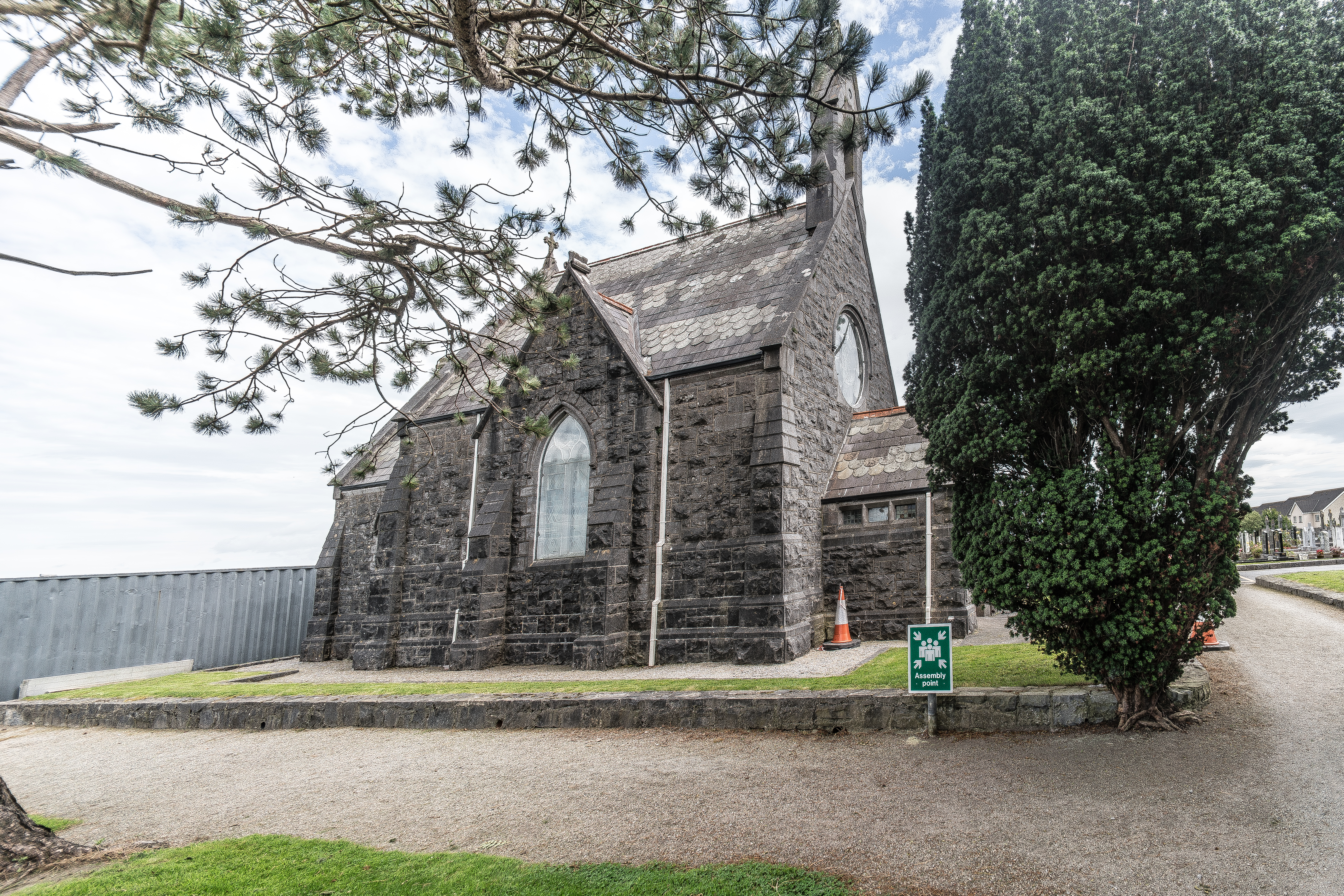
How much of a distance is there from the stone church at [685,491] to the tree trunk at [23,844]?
7508 mm

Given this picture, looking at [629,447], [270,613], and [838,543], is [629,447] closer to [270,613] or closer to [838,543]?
[838,543]

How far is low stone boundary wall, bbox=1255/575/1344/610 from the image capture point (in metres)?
16.0

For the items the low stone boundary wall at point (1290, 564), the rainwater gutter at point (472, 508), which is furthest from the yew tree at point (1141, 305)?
the low stone boundary wall at point (1290, 564)

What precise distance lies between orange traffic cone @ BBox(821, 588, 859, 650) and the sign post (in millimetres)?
5373

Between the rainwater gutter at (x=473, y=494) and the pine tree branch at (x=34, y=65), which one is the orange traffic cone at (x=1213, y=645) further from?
the pine tree branch at (x=34, y=65)

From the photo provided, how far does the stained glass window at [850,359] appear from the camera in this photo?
16391 mm

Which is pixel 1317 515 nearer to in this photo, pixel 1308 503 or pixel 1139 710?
pixel 1308 503

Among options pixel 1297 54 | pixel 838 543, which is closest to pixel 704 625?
pixel 838 543

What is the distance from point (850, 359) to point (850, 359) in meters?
0.02

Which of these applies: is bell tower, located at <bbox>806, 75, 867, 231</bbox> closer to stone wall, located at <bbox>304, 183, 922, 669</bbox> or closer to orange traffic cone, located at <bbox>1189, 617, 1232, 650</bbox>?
stone wall, located at <bbox>304, 183, 922, 669</bbox>

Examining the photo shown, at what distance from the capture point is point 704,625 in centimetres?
1252

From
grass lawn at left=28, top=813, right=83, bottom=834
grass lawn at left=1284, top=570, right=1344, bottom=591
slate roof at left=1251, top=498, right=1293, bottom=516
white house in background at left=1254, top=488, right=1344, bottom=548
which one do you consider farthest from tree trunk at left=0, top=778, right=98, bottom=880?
slate roof at left=1251, top=498, right=1293, bottom=516

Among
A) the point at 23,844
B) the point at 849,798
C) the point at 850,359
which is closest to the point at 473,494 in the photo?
the point at 850,359

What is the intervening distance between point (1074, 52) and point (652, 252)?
13.6 meters
